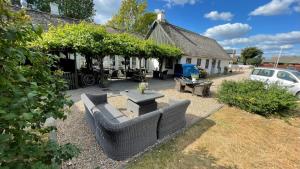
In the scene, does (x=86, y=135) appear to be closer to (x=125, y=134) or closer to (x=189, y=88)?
(x=125, y=134)

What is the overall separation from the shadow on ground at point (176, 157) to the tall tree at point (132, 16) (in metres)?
27.5

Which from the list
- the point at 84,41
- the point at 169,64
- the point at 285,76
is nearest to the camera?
the point at 84,41

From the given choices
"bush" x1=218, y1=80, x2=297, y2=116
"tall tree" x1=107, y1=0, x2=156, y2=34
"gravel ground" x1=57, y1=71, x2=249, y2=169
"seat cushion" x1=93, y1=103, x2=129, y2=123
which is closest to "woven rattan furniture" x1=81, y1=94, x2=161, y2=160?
"gravel ground" x1=57, y1=71, x2=249, y2=169

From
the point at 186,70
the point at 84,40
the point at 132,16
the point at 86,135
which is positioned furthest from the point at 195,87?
the point at 132,16

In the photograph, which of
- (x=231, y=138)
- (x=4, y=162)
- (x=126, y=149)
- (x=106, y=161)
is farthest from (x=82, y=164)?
(x=231, y=138)

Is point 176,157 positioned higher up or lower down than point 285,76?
lower down

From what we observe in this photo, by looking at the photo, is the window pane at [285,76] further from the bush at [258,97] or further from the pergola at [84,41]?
the pergola at [84,41]

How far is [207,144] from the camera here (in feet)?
14.0

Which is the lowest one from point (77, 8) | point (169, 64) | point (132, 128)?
point (132, 128)

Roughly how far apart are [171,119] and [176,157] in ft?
3.43

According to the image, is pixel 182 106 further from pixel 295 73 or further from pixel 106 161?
pixel 295 73

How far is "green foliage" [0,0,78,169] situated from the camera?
1.18 m

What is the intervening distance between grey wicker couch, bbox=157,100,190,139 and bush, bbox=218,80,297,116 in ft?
12.8

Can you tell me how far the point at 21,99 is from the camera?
1145mm
